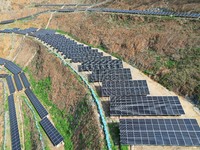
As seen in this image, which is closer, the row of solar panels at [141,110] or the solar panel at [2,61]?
the row of solar panels at [141,110]

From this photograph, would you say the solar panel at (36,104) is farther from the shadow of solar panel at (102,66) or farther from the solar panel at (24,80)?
the shadow of solar panel at (102,66)

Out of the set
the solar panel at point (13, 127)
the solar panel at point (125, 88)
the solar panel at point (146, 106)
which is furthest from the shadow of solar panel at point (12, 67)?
the solar panel at point (146, 106)

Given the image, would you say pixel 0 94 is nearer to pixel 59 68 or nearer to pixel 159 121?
pixel 59 68

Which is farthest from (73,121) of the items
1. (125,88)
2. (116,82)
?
(125,88)

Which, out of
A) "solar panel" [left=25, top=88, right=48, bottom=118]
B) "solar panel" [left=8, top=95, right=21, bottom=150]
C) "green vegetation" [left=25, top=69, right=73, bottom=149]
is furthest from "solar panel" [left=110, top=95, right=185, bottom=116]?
"solar panel" [left=8, top=95, right=21, bottom=150]

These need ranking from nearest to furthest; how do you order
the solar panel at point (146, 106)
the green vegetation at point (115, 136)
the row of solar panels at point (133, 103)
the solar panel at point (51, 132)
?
the row of solar panels at point (133, 103) < the green vegetation at point (115, 136) < the solar panel at point (146, 106) < the solar panel at point (51, 132)

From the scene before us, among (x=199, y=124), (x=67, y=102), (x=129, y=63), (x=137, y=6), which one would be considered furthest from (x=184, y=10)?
(x=67, y=102)

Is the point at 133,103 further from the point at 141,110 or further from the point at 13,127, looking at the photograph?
the point at 13,127
